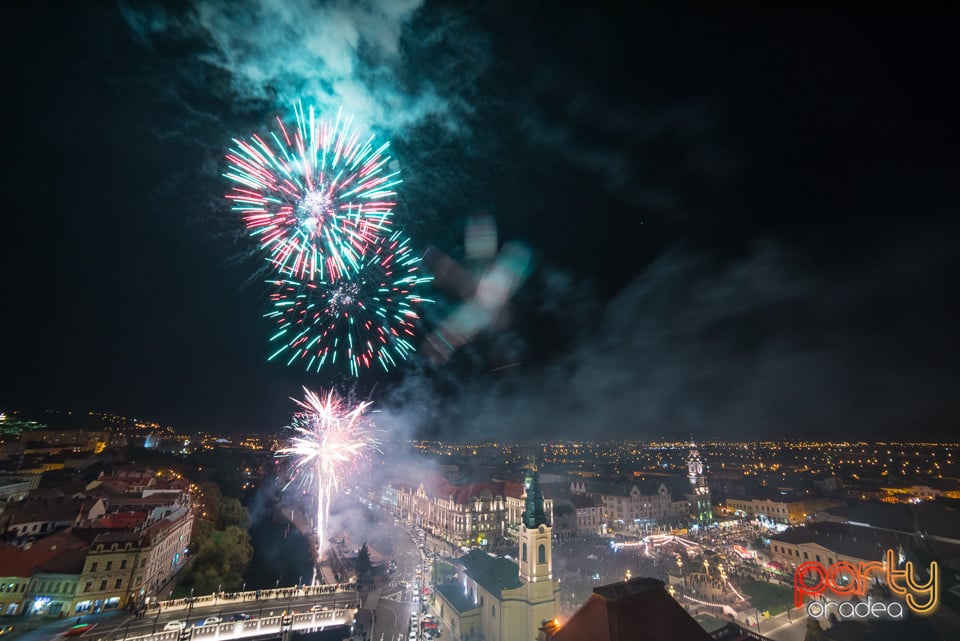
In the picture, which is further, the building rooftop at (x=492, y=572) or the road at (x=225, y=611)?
the building rooftop at (x=492, y=572)

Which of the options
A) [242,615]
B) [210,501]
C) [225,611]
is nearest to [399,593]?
[242,615]

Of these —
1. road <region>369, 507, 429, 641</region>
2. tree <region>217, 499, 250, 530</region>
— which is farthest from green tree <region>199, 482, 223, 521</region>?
road <region>369, 507, 429, 641</region>

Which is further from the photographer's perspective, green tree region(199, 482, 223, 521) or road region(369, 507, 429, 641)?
green tree region(199, 482, 223, 521)

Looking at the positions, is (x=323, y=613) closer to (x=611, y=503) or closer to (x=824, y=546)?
(x=824, y=546)

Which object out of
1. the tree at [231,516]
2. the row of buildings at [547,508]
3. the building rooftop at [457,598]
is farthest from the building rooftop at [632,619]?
the tree at [231,516]

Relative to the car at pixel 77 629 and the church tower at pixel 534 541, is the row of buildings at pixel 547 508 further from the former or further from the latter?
the car at pixel 77 629

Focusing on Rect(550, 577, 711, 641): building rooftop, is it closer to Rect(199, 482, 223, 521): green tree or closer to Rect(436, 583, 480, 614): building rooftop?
Rect(436, 583, 480, 614): building rooftop
